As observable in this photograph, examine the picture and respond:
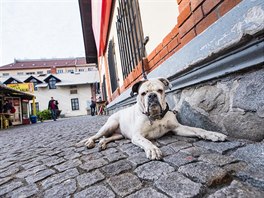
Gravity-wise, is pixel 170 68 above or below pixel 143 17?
below

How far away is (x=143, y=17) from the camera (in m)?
3.80

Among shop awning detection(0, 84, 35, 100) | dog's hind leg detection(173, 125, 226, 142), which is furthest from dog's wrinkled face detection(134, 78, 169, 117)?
shop awning detection(0, 84, 35, 100)

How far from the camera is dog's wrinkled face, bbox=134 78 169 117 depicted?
2.11 meters

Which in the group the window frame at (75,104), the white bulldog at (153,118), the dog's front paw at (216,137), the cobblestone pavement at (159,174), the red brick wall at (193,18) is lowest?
the cobblestone pavement at (159,174)

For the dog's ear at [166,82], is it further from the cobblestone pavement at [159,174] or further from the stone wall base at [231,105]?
the cobblestone pavement at [159,174]

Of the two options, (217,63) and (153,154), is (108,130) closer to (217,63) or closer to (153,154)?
(153,154)

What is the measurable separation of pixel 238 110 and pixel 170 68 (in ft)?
3.78

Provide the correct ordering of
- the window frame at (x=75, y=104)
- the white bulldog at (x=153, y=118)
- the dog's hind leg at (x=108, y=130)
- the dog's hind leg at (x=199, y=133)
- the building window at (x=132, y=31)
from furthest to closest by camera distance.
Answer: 1. the window frame at (x=75, y=104)
2. the building window at (x=132, y=31)
3. the dog's hind leg at (x=108, y=130)
4. the white bulldog at (x=153, y=118)
5. the dog's hind leg at (x=199, y=133)

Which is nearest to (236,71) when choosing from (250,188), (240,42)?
(240,42)

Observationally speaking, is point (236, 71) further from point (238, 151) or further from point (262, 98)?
point (238, 151)

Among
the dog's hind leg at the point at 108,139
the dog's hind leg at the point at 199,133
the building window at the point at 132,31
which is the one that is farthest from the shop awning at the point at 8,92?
the dog's hind leg at the point at 199,133

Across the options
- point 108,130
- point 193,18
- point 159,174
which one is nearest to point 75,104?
point 108,130

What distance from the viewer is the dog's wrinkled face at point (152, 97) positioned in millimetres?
2111

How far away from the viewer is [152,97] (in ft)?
6.97
